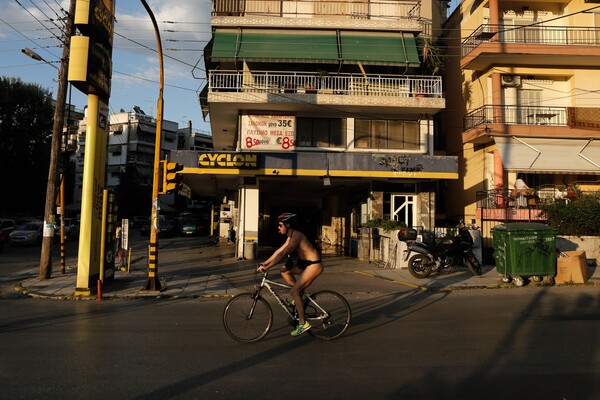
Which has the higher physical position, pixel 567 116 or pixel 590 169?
pixel 567 116

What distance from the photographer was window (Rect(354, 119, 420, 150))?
69.4ft

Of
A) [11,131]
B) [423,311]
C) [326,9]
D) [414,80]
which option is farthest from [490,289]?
[11,131]

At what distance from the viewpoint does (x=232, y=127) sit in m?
24.3

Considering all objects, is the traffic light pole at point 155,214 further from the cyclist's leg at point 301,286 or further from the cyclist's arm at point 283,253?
the cyclist's leg at point 301,286

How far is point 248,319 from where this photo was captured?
6.75m

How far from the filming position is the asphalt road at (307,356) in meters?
4.80

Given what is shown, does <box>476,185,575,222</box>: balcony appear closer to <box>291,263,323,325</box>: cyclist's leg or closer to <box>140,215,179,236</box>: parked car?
<box>291,263,323,325</box>: cyclist's leg

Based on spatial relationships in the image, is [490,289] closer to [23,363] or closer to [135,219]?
[23,363]

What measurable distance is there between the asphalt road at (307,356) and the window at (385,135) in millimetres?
12422

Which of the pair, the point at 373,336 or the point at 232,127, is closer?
the point at 373,336

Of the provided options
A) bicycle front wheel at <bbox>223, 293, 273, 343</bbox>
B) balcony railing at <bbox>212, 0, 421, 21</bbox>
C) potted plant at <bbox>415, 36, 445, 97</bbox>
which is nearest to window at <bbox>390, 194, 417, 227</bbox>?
potted plant at <bbox>415, 36, 445, 97</bbox>

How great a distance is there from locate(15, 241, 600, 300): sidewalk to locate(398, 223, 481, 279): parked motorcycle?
0.89 ft

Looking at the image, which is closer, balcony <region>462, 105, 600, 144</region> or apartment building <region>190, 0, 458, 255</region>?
apartment building <region>190, 0, 458, 255</region>

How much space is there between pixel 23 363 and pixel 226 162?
13.5 meters
